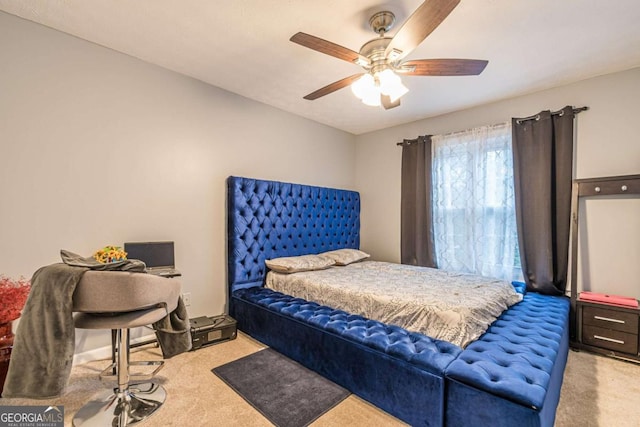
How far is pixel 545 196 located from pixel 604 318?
3.89 ft

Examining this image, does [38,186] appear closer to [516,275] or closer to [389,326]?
[389,326]

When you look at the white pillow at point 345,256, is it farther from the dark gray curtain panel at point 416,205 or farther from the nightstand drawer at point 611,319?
the nightstand drawer at point 611,319

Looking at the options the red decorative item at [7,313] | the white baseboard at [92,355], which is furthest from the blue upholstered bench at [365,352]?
the red decorative item at [7,313]

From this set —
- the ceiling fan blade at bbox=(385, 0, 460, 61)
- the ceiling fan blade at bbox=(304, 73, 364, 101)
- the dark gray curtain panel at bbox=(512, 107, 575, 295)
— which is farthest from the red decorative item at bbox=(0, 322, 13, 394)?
the dark gray curtain panel at bbox=(512, 107, 575, 295)

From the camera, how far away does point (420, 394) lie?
4.95 feet

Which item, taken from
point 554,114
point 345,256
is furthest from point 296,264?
point 554,114

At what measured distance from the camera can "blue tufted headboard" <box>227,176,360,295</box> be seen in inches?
118

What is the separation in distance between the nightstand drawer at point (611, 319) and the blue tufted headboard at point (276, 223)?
2.73m

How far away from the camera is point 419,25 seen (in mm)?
1474

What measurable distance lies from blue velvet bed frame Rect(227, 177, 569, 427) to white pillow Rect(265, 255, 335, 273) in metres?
0.17

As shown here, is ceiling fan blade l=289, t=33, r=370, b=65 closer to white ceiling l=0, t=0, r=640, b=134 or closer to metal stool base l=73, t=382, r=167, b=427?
white ceiling l=0, t=0, r=640, b=134

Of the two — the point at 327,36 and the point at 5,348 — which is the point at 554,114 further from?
the point at 5,348

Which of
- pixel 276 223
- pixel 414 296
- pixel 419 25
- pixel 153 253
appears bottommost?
pixel 414 296

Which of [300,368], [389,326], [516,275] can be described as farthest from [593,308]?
[300,368]
